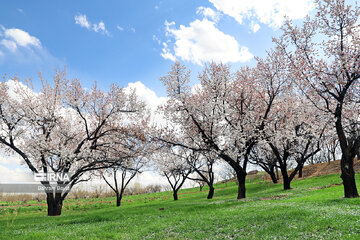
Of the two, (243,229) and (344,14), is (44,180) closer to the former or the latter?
(243,229)

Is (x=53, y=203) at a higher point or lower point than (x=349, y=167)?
lower

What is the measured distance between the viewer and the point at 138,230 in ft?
42.9

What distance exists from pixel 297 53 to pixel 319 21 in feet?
10.8

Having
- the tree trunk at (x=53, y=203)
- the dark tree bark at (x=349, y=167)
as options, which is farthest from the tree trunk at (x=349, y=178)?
the tree trunk at (x=53, y=203)

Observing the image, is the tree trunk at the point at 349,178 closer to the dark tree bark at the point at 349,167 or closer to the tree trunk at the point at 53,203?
the dark tree bark at the point at 349,167

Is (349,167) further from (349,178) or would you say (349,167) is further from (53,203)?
(53,203)

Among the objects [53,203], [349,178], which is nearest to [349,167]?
[349,178]

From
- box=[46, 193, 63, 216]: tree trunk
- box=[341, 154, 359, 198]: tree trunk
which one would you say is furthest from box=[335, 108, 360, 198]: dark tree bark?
box=[46, 193, 63, 216]: tree trunk

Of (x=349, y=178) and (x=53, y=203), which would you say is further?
(x=53, y=203)

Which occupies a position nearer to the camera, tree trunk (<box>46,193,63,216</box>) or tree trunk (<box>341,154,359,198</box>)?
tree trunk (<box>341,154,359,198</box>)

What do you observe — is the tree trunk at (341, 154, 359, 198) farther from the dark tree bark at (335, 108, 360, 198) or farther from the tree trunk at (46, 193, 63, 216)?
the tree trunk at (46, 193, 63, 216)

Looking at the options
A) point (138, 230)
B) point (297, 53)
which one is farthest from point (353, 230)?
point (297, 53)

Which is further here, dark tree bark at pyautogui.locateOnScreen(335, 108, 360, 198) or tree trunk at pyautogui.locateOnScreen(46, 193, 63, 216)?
tree trunk at pyautogui.locateOnScreen(46, 193, 63, 216)

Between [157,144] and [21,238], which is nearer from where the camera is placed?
[21,238]
